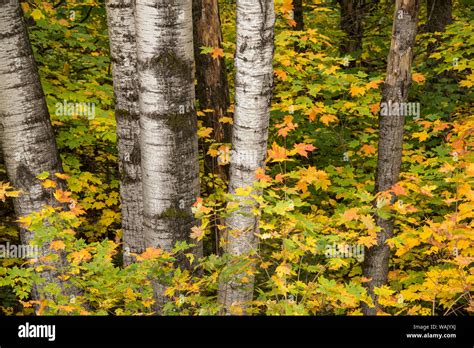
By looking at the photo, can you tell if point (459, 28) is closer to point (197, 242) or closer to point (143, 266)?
point (197, 242)

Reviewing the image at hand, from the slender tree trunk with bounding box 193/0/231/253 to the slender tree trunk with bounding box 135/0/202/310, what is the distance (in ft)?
5.99

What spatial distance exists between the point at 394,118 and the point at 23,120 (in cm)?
391

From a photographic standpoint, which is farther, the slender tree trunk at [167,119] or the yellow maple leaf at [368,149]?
the yellow maple leaf at [368,149]

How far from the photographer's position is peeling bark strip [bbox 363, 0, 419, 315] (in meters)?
5.31

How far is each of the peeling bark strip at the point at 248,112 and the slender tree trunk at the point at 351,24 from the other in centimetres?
631

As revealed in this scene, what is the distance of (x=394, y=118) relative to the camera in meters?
5.46

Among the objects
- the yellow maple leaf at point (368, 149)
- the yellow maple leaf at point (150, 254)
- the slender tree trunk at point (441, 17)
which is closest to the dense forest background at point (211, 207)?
the yellow maple leaf at point (150, 254)

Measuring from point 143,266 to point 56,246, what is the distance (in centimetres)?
70

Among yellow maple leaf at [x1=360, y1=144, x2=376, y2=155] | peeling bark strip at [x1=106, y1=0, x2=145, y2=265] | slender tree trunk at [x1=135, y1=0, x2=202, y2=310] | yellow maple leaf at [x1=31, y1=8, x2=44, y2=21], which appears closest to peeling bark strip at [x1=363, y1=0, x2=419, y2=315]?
yellow maple leaf at [x1=360, y1=144, x2=376, y2=155]

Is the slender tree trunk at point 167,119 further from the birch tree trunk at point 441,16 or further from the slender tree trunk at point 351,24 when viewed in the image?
the birch tree trunk at point 441,16

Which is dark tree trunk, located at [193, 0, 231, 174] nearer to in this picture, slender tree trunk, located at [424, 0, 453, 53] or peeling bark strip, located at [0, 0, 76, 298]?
peeling bark strip, located at [0, 0, 76, 298]

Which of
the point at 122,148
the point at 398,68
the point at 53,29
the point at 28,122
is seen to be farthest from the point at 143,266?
the point at 53,29

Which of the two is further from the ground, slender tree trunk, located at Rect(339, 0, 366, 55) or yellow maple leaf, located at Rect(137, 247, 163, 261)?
slender tree trunk, located at Rect(339, 0, 366, 55)

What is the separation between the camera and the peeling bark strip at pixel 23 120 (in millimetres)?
4406
